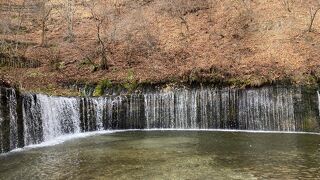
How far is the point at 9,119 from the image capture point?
15773 mm

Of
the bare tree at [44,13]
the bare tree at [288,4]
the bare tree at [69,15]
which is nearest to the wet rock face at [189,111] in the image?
the bare tree at [288,4]

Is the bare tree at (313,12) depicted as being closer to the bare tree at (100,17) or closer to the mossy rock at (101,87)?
the mossy rock at (101,87)

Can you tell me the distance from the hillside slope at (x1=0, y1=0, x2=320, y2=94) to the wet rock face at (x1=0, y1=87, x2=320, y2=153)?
1.04 m

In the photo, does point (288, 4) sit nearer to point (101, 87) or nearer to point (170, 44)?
point (170, 44)

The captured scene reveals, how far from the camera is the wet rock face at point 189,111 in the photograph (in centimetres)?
2152

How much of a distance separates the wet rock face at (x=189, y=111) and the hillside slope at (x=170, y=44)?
1.04 metres

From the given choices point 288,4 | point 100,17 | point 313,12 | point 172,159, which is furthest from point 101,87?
point 313,12

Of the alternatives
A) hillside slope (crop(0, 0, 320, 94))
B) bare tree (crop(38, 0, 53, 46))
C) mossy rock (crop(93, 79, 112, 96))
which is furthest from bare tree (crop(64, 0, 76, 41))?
mossy rock (crop(93, 79, 112, 96))

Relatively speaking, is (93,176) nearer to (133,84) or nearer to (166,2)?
(133,84)

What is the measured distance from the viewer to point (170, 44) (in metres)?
30.7

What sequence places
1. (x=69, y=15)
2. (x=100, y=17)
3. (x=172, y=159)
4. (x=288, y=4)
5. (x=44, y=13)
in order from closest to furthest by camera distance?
(x=172, y=159) < (x=288, y=4) < (x=44, y=13) < (x=100, y=17) < (x=69, y=15)

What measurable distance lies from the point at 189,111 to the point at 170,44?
27.3 feet

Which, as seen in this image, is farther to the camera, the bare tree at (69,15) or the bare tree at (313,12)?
the bare tree at (69,15)

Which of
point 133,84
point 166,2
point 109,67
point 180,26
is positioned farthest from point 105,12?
point 133,84
